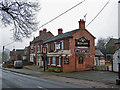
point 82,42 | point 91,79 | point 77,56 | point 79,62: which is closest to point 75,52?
point 77,56

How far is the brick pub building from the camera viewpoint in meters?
26.0

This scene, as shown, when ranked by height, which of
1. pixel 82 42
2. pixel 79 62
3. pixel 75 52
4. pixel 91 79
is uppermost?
Result: pixel 82 42

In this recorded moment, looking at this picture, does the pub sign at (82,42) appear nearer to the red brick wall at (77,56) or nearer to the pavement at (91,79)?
the red brick wall at (77,56)

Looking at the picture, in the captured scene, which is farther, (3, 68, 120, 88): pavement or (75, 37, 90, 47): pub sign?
(75, 37, 90, 47): pub sign

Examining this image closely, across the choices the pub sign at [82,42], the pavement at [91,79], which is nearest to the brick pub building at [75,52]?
the pub sign at [82,42]

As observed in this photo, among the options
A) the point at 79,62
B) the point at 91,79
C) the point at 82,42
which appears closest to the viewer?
the point at 91,79

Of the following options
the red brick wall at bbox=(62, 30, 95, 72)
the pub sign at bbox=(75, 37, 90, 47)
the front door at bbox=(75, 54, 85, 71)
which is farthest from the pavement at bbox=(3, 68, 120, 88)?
the pub sign at bbox=(75, 37, 90, 47)

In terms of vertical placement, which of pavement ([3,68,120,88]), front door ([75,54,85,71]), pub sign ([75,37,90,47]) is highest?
pub sign ([75,37,90,47])

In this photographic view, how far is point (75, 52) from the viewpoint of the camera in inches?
1061

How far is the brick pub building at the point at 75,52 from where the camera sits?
2595 cm

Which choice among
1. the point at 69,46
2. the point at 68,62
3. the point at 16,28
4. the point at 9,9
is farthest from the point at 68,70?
the point at 9,9

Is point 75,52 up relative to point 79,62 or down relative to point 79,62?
up

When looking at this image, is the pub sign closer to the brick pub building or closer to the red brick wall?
the brick pub building

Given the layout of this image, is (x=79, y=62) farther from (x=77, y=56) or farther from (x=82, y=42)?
(x=82, y=42)
